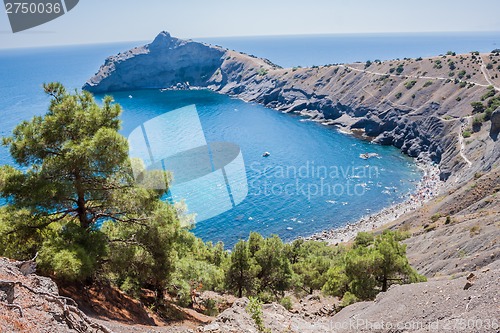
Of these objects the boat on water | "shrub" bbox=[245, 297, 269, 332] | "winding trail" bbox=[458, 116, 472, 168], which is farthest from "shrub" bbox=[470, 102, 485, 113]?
"shrub" bbox=[245, 297, 269, 332]

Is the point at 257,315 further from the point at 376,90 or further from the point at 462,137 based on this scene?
the point at 376,90

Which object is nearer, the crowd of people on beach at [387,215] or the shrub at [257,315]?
the shrub at [257,315]

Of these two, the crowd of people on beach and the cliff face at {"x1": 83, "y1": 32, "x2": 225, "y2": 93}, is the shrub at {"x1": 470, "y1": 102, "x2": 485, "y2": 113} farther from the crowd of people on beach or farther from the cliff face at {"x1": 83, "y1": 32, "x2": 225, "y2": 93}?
the cliff face at {"x1": 83, "y1": 32, "x2": 225, "y2": 93}

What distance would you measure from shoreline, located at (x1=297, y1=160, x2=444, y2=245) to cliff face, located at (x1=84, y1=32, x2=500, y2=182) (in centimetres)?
383

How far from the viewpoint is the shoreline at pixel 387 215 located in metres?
54.6

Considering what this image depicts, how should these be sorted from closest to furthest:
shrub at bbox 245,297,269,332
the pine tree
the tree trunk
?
shrub at bbox 245,297,269,332, the tree trunk, the pine tree

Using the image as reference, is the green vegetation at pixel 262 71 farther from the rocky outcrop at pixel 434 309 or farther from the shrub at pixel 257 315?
the shrub at pixel 257 315

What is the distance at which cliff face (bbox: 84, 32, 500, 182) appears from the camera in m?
84.0

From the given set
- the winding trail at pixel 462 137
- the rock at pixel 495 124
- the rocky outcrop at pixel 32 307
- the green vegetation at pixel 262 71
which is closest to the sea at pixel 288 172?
the winding trail at pixel 462 137

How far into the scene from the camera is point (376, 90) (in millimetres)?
111562

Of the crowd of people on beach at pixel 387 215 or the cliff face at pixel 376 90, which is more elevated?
the cliff face at pixel 376 90

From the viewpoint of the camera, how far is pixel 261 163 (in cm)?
8325

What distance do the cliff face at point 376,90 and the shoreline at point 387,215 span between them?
3829 mm

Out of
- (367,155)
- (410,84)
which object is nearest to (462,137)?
(367,155)
